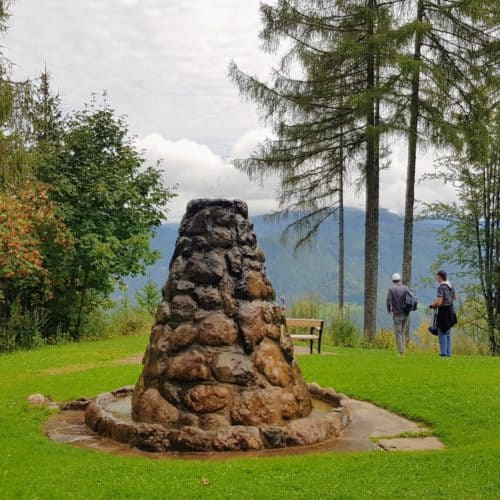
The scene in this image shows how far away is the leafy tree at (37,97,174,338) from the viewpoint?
20.9 m

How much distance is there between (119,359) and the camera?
1590 cm

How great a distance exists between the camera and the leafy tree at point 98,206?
20859mm

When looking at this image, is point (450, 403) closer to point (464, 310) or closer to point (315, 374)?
point (315, 374)

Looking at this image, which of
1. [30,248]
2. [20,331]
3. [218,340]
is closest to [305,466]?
[218,340]

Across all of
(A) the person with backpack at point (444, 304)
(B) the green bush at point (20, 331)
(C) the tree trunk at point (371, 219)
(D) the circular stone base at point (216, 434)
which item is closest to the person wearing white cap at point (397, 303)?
(A) the person with backpack at point (444, 304)

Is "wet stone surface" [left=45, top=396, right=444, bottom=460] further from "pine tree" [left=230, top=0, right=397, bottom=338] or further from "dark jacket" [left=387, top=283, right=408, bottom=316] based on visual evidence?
"pine tree" [left=230, top=0, right=397, bottom=338]

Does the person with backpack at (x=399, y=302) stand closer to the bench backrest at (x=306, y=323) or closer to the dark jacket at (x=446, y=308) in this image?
the dark jacket at (x=446, y=308)

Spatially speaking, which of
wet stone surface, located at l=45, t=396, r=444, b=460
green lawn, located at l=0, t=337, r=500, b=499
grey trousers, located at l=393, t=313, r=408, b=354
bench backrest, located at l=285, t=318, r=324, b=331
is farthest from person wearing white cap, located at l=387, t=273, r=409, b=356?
wet stone surface, located at l=45, t=396, r=444, b=460

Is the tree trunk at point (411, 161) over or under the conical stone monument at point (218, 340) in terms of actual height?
over

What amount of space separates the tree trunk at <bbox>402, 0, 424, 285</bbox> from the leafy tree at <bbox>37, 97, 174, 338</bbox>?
8.56 meters

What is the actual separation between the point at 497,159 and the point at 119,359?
16371 millimetres

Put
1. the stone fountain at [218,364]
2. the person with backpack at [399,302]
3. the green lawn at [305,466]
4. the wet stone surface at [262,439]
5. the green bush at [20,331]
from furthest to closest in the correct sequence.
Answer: the green bush at [20,331]
the person with backpack at [399,302]
the stone fountain at [218,364]
the wet stone surface at [262,439]
the green lawn at [305,466]

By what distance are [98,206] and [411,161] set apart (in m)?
10.6

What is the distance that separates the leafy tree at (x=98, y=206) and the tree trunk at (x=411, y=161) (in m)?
8.56
